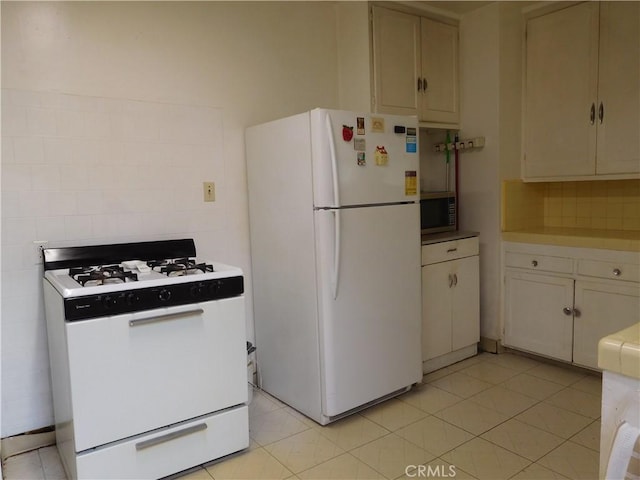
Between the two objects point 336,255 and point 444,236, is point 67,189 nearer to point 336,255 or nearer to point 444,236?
point 336,255

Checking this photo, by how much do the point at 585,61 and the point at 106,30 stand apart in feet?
9.18

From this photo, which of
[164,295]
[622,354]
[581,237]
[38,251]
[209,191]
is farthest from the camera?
[581,237]

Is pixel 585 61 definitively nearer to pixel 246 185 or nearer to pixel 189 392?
pixel 246 185

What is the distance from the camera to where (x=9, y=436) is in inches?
90.4

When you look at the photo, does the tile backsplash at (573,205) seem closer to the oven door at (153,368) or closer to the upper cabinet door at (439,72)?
the upper cabinet door at (439,72)

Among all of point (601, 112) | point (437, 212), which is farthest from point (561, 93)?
point (437, 212)

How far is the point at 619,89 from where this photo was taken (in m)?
2.99

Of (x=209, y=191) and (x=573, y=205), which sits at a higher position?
(x=209, y=191)

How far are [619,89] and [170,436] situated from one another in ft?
10.2

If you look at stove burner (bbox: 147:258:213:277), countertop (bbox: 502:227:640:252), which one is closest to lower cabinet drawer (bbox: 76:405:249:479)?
stove burner (bbox: 147:258:213:277)

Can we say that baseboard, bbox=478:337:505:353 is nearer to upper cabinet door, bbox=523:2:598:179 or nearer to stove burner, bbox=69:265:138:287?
upper cabinet door, bbox=523:2:598:179

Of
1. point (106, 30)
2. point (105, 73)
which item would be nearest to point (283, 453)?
point (105, 73)

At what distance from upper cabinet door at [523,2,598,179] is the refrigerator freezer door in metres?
1.18

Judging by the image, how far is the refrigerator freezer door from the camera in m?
2.35
